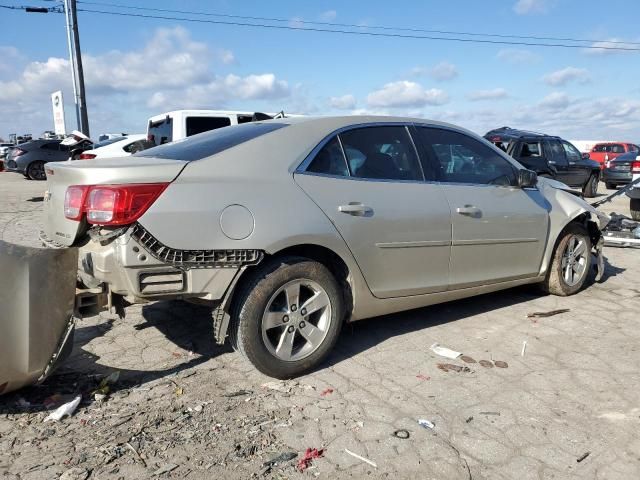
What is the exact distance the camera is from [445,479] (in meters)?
2.50

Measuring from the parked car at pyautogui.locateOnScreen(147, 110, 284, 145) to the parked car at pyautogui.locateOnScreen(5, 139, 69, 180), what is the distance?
9.00 meters

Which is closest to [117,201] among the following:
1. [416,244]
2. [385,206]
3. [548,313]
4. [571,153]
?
[385,206]

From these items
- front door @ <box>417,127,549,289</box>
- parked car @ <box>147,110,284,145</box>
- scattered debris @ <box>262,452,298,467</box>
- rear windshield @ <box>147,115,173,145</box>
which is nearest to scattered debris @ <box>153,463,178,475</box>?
scattered debris @ <box>262,452,298,467</box>

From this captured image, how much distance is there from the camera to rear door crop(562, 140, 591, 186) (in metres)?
14.5

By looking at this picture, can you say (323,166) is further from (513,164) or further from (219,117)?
(219,117)

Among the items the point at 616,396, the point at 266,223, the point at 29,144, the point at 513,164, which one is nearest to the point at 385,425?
the point at 266,223

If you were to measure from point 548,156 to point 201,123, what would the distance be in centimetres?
850

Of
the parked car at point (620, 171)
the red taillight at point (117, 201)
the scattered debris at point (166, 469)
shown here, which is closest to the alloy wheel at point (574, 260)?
the red taillight at point (117, 201)

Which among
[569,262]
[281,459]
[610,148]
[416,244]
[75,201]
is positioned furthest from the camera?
[610,148]

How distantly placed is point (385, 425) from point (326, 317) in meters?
0.84

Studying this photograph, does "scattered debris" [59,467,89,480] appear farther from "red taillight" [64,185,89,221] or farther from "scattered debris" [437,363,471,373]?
"scattered debris" [437,363,471,373]

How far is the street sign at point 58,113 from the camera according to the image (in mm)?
29734

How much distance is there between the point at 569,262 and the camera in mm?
5328

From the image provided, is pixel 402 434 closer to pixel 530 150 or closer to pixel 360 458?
pixel 360 458
